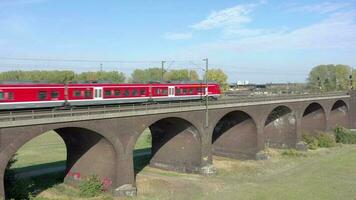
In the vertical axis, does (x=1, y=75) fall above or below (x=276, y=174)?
above

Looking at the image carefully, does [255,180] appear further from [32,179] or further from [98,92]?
[32,179]

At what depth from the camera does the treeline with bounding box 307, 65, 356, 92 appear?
13155cm

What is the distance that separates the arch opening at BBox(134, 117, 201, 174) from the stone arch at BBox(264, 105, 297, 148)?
65.6ft

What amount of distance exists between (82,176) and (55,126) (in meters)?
8.64

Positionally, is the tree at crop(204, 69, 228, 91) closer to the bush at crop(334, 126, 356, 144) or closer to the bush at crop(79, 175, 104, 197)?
the bush at crop(334, 126, 356, 144)

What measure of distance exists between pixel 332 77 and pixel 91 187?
127 metres

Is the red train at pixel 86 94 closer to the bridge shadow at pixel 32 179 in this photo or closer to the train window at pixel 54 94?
the train window at pixel 54 94

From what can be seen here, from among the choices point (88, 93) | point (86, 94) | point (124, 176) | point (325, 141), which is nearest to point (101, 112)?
point (86, 94)

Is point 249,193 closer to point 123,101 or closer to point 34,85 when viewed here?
point 123,101

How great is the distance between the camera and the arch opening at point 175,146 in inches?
1641

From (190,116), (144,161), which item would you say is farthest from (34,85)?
(144,161)

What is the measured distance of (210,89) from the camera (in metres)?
50.8

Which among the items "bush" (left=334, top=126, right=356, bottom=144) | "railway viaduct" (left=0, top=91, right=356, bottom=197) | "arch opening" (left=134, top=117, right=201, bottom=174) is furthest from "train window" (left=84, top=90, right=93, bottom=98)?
"bush" (left=334, top=126, right=356, bottom=144)

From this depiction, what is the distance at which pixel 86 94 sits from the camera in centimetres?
3491
